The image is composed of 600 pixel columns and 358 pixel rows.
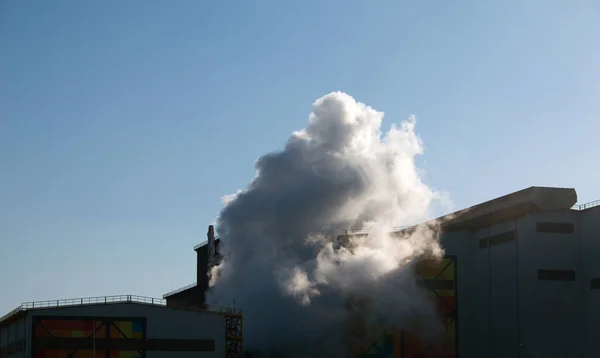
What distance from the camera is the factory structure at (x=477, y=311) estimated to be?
60438 mm

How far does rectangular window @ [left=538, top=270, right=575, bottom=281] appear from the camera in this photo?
69.9 meters

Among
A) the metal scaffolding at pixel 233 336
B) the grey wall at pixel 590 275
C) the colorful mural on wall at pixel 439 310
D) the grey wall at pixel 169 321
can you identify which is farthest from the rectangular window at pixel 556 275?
the grey wall at pixel 169 321

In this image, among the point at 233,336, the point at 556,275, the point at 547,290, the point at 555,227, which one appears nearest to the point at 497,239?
the point at 555,227

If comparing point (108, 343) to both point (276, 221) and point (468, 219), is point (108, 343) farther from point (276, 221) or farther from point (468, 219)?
point (468, 219)

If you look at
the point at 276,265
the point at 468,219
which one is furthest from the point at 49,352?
the point at 468,219

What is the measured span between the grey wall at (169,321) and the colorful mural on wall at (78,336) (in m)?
0.48

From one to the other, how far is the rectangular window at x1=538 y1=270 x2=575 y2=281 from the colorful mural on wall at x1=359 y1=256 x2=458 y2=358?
7775 mm

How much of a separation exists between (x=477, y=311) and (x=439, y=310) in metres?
4.01

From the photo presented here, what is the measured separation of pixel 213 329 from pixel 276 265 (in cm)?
665

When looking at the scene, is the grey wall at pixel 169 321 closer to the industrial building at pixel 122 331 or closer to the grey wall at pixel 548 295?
the industrial building at pixel 122 331

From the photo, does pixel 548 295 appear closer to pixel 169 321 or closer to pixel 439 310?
pixel 439 310

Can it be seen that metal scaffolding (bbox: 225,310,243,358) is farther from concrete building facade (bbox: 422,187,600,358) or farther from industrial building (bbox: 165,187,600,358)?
concrete building facade (bbox: 422,187,600,358)

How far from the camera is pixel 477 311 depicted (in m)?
74.8

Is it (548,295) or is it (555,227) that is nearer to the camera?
(548,295)
